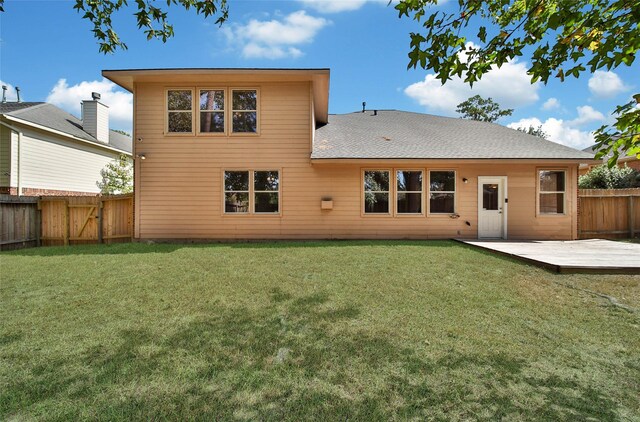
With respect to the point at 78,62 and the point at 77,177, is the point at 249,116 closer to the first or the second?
the point at 78,62

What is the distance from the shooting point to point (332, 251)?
25.1 feet

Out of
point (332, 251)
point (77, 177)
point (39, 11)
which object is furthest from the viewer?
point (77, 177)

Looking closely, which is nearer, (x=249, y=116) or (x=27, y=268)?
(x=27, y=268)

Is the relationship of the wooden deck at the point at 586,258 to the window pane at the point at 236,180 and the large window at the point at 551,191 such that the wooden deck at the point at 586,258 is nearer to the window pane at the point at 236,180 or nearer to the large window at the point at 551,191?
the large window at the point at 551,191

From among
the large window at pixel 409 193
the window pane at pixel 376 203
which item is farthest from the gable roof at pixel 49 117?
the large window at pixel 409 193

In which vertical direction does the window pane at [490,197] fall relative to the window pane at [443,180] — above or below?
below

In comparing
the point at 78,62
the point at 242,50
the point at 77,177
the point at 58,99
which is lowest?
the point at 77,177

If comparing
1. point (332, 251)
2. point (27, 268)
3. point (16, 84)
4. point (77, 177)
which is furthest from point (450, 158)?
point (16, 84)

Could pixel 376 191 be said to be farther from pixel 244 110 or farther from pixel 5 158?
pixel 5 158

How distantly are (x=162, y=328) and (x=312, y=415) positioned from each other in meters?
2.15

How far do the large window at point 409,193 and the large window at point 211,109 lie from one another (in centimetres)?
633

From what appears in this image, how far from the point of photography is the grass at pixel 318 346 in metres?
2.06

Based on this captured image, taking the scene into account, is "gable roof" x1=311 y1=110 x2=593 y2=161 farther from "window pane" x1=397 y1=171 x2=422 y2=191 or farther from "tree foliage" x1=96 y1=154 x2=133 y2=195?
"tree foliage" x1=96 y1=154 x2=133 y2=195

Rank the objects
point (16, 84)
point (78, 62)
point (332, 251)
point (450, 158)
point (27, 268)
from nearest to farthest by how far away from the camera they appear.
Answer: point (27, 268)
point (332, 251)
point (78, 62)
point (450, 158)
point (16, 84)
